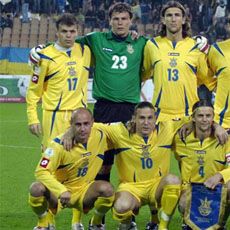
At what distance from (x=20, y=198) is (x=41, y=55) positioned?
200 centimetres

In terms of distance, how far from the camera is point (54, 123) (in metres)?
7.19

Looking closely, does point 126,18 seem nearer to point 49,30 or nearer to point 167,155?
point 167,155

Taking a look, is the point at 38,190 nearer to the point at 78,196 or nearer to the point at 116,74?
the point at 78,196

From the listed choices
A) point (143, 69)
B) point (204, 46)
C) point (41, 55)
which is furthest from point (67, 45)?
point (204, 46)

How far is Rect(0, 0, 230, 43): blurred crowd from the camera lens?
21.5 m

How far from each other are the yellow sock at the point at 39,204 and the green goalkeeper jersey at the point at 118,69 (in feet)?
4.15

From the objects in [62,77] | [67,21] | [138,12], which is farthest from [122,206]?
[138,12]

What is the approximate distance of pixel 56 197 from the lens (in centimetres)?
636

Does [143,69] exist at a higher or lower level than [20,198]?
higher

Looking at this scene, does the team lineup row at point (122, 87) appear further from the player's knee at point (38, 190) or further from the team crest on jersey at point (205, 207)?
the team crest on jersey at point (205, 207)

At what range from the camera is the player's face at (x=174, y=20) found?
6812mm

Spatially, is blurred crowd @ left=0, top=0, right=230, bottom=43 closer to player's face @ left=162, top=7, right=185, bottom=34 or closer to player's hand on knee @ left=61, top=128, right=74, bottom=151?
player's face @ left=162, top=7, right=185, bottom=34

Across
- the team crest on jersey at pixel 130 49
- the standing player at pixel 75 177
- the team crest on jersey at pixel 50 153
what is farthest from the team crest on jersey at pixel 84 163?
the team crest on jersey at pixel 130 49

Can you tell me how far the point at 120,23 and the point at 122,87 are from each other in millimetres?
581
